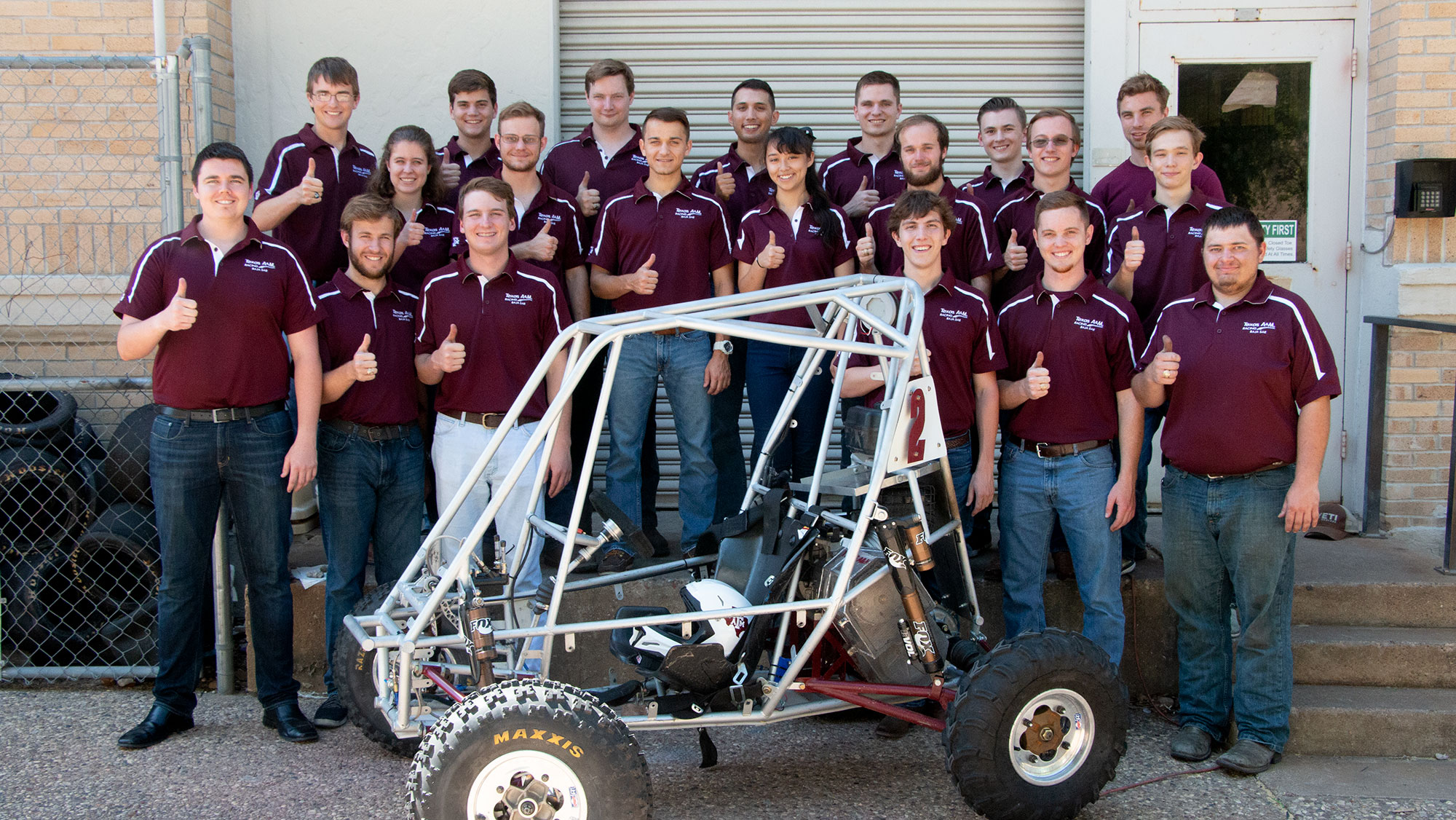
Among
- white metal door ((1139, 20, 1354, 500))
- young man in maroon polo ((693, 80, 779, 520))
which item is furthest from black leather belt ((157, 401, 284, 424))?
white metal door ((1139, 20, 1354, 500))

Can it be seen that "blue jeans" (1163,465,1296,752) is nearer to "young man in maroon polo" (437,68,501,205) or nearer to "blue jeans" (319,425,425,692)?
"blue jeans" (319,425,425,692)

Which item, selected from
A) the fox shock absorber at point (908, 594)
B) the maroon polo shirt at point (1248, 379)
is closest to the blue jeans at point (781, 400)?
the fox shock absorber at point (908, 594)

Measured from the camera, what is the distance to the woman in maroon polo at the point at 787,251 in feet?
16.8

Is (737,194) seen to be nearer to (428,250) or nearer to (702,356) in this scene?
(702,356)

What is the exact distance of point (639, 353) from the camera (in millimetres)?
5168

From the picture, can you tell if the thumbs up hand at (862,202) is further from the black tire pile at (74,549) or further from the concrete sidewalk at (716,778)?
the black tire pile at (74,549)

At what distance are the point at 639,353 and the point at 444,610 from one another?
1806 millimetres

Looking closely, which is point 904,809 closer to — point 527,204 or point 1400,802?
point 1400,802

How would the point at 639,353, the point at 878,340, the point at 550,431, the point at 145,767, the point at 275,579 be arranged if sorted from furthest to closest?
the point at 639,353
the point at 275,579
the point at 145,767
the point at 878,340
the point at 550,431

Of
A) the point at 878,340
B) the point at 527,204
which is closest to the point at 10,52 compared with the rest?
the point at 527,204

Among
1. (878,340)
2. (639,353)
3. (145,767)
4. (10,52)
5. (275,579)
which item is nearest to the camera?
(878,340)

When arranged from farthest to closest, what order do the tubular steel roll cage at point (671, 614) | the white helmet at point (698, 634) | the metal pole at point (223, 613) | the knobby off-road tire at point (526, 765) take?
1. the metal pole at point (223, 613)
2. the white helmet at point (698, 634)
3. the tubular steel roll cage at point (671, 614)
4. the knobby off-road tire at point (526, 765)

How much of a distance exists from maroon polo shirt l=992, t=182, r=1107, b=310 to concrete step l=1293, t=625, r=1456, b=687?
6.01ft

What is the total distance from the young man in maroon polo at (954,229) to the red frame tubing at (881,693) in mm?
1958
